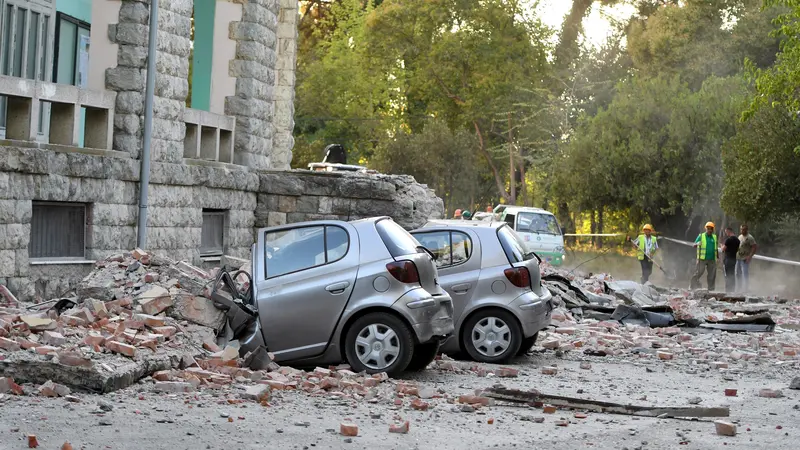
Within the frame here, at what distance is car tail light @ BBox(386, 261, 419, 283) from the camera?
12.4m

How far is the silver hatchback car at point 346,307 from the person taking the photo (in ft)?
40.2

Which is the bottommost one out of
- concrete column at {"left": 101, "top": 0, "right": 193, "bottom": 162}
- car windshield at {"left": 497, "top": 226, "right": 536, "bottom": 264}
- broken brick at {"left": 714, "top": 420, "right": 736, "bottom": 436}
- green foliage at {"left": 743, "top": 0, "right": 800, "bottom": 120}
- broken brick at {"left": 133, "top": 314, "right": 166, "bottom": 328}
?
broken brick at {"left": 714, "top": 420, "right": 736, "bottom": 436}

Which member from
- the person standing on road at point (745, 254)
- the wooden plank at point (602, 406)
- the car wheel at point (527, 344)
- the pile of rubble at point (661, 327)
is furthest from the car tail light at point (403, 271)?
the person standing on road at point (745, 254)

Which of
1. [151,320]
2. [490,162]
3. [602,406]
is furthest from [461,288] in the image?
[490,162]

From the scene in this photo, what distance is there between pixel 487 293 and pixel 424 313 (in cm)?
231

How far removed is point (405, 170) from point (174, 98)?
40.1m

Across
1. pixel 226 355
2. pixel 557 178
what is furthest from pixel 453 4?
pixel 226 355

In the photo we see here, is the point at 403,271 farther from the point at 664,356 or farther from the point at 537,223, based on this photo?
the point at 537,223

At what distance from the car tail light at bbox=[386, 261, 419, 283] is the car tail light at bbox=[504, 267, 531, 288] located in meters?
2.31

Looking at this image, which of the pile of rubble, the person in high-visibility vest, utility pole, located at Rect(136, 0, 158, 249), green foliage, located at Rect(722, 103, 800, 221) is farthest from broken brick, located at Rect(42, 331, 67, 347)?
green foliage, located at Rect(722, 103, 800, 221)

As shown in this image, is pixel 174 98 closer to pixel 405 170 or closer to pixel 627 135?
pixel 627 135

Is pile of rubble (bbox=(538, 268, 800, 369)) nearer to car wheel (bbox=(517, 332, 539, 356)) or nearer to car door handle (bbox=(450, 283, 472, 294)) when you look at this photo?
car wheel (bbox=(517, 332, 539, 356))

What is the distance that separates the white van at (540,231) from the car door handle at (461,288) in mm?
24474

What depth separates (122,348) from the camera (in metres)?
11.1
